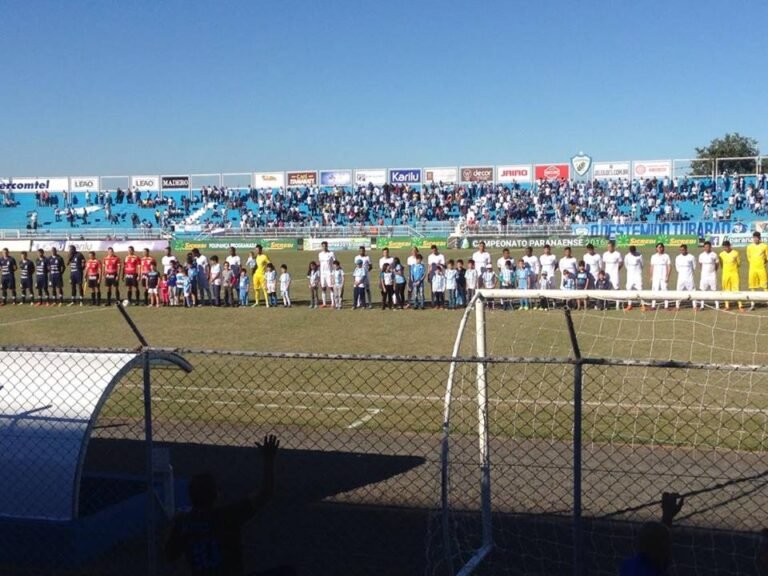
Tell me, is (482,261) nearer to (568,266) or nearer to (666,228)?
(568,266)

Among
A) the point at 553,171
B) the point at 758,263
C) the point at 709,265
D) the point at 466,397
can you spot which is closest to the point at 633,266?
the point at 709,265

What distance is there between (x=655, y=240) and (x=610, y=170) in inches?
871

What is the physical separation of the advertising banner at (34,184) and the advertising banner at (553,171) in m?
39.6

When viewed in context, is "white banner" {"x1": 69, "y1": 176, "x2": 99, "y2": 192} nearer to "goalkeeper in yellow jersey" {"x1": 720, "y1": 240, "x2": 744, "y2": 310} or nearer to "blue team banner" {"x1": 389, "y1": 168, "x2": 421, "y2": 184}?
"blue team banner" {"x1": 389, "y1": 168, "x2": 421, "y2": 184}

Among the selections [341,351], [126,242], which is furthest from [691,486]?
[126,242]

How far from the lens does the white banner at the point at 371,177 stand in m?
71.1

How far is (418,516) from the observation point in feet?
25.5

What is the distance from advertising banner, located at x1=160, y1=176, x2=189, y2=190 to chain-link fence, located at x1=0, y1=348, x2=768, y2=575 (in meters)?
61.0

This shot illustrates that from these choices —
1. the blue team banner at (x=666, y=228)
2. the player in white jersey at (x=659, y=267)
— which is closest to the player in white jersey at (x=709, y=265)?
the player in white jersey at (x=659, y=267)

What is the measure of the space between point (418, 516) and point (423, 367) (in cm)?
648

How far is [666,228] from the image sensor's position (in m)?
47.2

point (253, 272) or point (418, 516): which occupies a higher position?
point (253, 272)

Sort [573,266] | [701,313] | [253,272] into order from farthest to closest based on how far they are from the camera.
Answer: [253,272]
[573,266]
[701,313]

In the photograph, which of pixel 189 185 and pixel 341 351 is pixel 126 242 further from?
pixel 341 351
